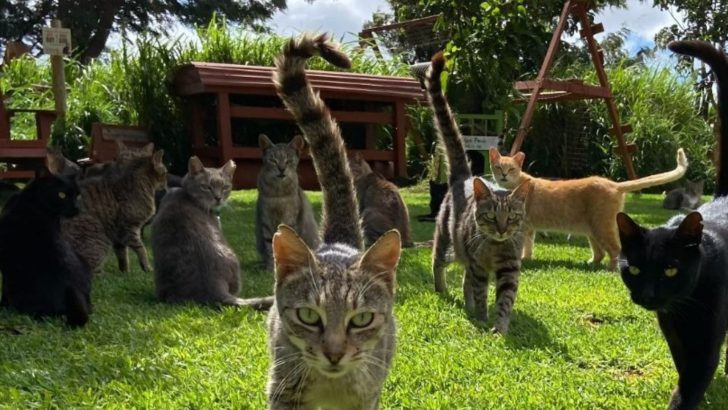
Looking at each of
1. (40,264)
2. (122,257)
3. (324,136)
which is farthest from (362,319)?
(122,257)

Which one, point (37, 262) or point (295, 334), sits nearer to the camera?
point (295, 334)

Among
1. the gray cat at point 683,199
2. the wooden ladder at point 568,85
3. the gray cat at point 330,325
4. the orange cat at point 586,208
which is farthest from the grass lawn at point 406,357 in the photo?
the gray cat at point 683,199

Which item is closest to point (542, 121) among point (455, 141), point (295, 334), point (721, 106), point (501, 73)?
point (501, 73)

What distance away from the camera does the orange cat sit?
5.94 meters

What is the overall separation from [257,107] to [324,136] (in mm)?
6963

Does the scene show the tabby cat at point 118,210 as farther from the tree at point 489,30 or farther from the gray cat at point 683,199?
the gray cat at point 683,199

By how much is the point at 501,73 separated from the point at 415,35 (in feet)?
16.4

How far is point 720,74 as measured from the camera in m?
3.06

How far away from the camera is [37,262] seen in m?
3.67

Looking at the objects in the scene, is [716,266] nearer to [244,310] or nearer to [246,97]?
[244,310]

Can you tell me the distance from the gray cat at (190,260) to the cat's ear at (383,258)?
1.86 m

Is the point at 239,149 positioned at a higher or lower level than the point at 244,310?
higher

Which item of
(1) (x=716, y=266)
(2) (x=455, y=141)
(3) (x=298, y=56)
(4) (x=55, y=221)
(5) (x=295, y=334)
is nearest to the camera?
(5) (x=295, y=334)

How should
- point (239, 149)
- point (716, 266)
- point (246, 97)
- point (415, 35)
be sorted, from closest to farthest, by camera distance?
point (716, 266) → point (239, 149) → point (246, 97) → point (415, 35)
